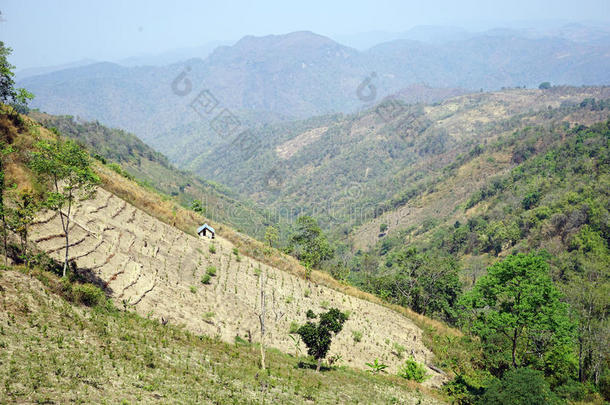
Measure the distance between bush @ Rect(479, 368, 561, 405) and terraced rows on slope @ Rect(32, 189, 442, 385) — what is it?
7.77 meters

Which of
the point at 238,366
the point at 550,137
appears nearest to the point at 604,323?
the point at 238,366

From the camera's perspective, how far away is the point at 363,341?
30.0 m

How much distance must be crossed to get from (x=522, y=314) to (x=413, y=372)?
8.12 metres

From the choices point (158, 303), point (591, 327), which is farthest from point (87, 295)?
point (591, 327)

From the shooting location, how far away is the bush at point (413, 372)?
26.5m

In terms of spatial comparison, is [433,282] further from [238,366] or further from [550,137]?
[550,137]

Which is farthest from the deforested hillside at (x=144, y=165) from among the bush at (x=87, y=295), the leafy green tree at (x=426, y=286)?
the bush at (x=87, y=295)

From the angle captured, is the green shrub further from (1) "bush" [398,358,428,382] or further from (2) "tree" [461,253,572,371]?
(2) "tree" [461,253,572,371]

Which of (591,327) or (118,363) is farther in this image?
(591,327)

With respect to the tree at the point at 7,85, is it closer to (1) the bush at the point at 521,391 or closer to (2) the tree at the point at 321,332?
(2) the tree at the point at 321,332

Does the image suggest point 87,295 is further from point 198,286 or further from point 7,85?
point 7,85

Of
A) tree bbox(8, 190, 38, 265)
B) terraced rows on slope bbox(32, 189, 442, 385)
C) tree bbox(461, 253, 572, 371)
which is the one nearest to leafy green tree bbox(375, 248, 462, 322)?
terraced rows on slope bbox(32, 189, 442, 385)

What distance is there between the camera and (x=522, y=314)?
23625 mm

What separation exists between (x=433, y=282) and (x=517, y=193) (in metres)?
74.4
